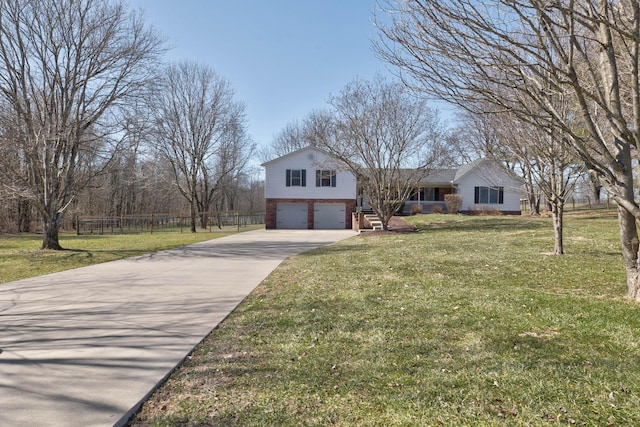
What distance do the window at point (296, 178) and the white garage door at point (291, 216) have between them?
1473mm

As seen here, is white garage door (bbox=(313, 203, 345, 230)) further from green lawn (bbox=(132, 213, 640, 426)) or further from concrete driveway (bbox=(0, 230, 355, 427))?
green lawn (bbox=(132, 213, 640, 426))

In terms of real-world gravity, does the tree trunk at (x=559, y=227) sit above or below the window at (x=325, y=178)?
below

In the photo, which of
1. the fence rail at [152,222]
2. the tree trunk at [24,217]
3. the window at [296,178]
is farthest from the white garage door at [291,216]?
the tree trunk at [24,217]

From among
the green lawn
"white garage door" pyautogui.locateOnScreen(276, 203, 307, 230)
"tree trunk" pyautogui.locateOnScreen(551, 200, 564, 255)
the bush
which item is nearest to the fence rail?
"white garage door" pyautogui.locateOnScreen(276, 203, 307, 230)

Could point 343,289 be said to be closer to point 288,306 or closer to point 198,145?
point 288,306

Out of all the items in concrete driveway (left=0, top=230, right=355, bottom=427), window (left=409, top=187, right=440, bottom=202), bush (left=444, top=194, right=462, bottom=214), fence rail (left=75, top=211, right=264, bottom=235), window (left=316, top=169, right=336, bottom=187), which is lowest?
concrete driveway (left=0, top=230, right=355, bottom=427)

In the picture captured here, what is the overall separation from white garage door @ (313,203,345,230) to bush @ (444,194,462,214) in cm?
809

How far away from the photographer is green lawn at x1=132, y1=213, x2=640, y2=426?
9.34 ft

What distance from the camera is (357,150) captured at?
2006 centimetres

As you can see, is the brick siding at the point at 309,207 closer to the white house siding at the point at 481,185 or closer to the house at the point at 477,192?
→ the house at the point at 477,192

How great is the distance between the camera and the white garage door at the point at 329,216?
96.1 ft

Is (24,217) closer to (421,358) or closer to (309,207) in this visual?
(309,207)

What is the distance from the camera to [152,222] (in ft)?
94.3

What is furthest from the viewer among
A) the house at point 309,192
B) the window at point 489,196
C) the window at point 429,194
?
the window at point 429,194
